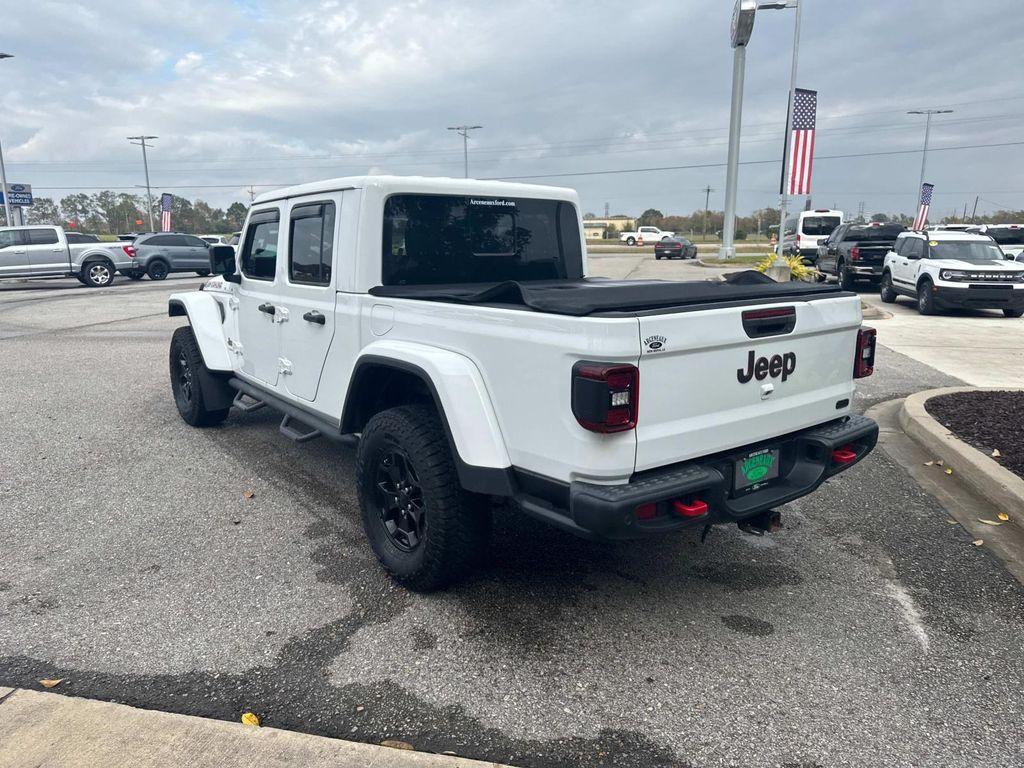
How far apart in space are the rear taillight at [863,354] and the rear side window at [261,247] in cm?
343

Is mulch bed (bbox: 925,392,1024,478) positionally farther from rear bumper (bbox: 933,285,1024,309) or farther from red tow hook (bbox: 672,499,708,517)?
rear bumper (bbox: 933,285,1024,309)

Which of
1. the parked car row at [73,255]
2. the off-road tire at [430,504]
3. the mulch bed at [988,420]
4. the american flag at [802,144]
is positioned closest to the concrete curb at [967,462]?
the mulch bed at [988,420]

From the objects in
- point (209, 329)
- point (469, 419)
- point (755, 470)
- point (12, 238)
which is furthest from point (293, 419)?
point (12, 238)

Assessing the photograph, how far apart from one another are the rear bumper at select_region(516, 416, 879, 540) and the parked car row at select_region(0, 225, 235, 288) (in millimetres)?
18671

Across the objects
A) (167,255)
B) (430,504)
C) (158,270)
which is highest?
(167,255)

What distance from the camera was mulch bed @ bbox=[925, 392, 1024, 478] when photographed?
Result: 16.7ft

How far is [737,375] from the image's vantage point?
3033mm

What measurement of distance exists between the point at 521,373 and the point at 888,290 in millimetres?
16449

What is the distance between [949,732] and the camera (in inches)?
100

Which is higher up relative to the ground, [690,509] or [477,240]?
[477,240]

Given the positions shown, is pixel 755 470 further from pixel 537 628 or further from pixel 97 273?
pixel 97 273

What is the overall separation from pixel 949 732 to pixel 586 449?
1595mm

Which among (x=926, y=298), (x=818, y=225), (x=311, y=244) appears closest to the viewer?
(x=311, y=244)

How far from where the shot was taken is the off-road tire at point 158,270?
24703 millimetres
